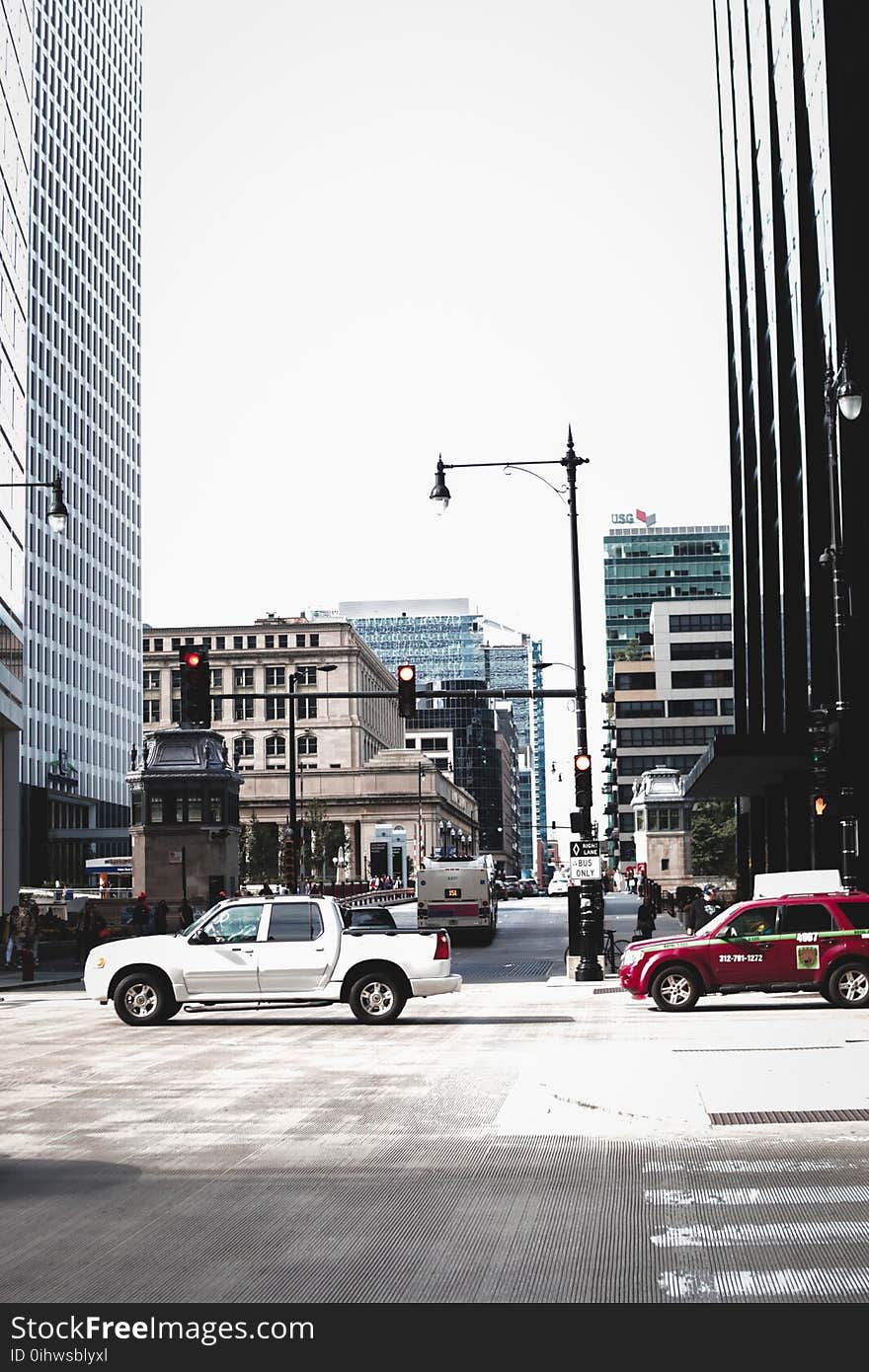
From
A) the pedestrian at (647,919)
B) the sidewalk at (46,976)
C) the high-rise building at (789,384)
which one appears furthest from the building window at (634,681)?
the pedestrian at (647,919)

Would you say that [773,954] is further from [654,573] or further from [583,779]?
[654,573]

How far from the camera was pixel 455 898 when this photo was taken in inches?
2140

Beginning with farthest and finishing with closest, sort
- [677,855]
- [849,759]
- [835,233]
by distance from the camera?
1. [677,855]
2. [835,233]
3. [849,759]

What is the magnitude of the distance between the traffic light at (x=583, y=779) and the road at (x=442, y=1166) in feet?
42.8

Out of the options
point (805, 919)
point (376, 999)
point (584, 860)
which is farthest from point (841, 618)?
point (376, 999)

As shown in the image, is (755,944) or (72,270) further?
(72,270)

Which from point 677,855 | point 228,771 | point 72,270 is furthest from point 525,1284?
point 72,270

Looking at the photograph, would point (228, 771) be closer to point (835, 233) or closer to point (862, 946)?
point (835, 233)

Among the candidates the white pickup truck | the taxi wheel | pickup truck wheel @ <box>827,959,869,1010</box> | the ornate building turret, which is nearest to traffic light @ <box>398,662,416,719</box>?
the taxi wheel

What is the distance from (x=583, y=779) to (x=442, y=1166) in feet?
76.4

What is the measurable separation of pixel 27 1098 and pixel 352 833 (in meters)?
133

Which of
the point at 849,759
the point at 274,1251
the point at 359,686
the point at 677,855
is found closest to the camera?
the point at 274,1251

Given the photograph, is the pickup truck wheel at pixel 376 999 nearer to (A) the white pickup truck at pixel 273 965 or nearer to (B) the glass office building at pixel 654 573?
(A) the white pickup truck at pixel 273 965

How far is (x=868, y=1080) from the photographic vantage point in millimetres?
14688
